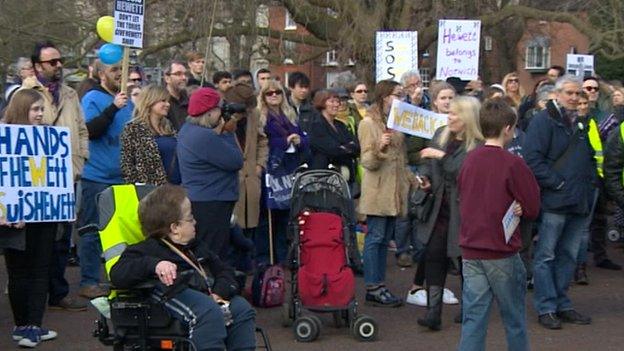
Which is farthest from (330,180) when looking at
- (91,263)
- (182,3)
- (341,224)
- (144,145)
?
(182,3)

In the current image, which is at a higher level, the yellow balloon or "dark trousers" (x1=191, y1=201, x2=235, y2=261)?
the yellow balloon

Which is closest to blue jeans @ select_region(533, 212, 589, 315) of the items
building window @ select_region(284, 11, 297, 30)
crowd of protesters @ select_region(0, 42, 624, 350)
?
crowd of protesters @ select_region(0, 42, 624, 350)

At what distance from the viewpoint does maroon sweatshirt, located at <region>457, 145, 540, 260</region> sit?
700cm

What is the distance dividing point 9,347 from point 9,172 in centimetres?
134

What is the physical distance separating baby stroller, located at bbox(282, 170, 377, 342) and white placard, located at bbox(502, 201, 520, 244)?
1.90m

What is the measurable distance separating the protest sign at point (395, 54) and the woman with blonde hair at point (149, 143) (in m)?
5.32

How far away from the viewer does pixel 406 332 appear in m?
9.05

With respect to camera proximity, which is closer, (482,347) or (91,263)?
(482,347)

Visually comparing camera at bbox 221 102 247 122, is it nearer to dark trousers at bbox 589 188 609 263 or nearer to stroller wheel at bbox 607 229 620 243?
dark trousers at bbox 589 188 609 263

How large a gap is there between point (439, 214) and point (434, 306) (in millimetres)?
723

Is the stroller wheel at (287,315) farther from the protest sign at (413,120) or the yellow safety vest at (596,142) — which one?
the yellow safety vest at (596,142)

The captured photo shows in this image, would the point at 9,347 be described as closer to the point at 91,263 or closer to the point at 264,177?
the point at 91,263

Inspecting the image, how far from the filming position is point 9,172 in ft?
26.5

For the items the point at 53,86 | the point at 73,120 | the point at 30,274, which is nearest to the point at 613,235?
the point at 73,120
